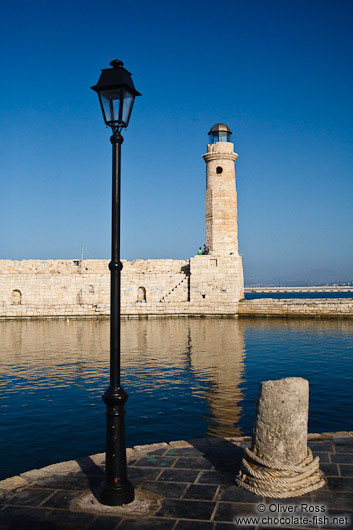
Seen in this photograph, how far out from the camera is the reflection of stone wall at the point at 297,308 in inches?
1016

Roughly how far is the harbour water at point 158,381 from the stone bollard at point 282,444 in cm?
339

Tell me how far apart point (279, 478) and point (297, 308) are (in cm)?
2293

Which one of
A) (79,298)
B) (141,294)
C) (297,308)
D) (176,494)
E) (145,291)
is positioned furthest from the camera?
(141,294)

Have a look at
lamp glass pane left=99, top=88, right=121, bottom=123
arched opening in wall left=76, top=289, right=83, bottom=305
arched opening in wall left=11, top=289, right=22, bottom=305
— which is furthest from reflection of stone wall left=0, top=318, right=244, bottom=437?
lamp glass pane left=99, top=88, right=121, bottom=123

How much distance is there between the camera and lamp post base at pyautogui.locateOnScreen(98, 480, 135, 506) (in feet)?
12.9

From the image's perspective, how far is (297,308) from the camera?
26.2m

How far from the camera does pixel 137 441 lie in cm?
730

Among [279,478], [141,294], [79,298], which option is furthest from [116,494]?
[141,294]

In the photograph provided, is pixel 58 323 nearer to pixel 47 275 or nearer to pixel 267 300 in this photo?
pixel 47 275

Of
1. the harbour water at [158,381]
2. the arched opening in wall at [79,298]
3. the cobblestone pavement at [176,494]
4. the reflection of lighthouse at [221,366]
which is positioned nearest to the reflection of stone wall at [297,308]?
the reflection of lighthouse at [221,366]

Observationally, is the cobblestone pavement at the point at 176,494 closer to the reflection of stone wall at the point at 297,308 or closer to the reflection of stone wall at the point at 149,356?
the reflection of stone wall at the point at 149,356

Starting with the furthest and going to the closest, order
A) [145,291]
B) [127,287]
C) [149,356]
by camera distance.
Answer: [145,291]
[127,287]
[149,356]

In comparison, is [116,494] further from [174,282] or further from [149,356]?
[174,282]

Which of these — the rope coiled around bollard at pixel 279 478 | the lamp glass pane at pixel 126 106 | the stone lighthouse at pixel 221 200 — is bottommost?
the rope coiled around bollard at pixel 279 478
